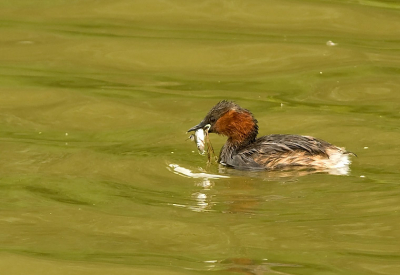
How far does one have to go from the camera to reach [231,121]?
8.78 metres

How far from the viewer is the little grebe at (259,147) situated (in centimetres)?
827

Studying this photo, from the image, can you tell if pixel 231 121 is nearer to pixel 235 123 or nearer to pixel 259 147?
pixel 235 123

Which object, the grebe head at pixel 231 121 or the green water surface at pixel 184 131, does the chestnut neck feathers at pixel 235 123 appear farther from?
the green water surface at pixel 184 131

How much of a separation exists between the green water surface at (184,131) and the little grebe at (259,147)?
0.68 feet

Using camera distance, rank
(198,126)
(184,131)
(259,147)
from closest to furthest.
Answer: (259,147), (198,126), (184,131)

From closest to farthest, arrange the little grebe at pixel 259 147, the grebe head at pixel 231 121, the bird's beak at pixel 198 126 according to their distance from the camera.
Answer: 1. the little grebe at pixel 259 147
2. the bird's beak at pixel 198 126
3. the grebe head at pixel 231 121

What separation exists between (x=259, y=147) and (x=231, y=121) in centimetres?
41

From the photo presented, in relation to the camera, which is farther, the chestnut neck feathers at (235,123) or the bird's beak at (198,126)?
the chestnut neck feathers at (235,123)

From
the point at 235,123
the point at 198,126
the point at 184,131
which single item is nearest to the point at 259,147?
the point at 235,123

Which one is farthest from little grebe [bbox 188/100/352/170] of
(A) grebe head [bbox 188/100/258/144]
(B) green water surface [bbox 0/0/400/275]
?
(B) green water surface [bbox 0/0/400/275]

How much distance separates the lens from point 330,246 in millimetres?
6164


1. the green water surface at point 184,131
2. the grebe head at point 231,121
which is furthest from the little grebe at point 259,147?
the green water surface at point 184,131

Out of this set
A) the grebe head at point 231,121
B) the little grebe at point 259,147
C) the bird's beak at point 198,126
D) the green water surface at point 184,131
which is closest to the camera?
the green water surface at point 184,131

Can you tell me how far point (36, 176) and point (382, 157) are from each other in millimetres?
2899
